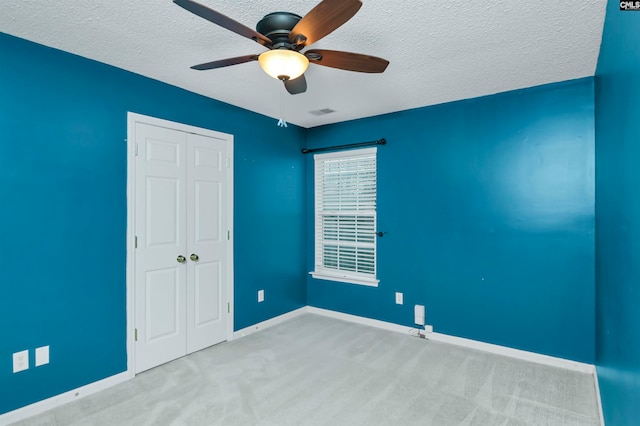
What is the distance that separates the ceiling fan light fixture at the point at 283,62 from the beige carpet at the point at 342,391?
7.24 ft

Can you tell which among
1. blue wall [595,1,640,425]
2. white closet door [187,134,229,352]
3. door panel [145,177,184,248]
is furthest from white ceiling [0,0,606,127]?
door panel [145,177,184,248]

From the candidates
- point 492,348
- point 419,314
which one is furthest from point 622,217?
point 419,314

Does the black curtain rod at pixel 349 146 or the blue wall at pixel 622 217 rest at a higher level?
the black curtain rod at pixel 349 146

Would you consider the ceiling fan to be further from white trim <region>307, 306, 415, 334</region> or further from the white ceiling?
white trim <region>307, 306, 415, 334</region>

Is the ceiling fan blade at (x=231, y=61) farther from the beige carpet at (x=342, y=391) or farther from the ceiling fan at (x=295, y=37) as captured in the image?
the beige carpet at (x=342, y=391)

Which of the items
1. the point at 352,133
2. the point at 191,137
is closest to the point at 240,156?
the point at 191,137

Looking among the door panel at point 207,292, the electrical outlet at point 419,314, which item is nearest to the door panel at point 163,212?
the door panel at point 207,292

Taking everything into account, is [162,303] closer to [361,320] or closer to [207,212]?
[207,212]

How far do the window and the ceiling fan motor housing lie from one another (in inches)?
94.4

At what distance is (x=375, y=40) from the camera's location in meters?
2.28

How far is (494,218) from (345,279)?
192 cm

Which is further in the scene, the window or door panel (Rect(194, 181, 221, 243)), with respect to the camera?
the window

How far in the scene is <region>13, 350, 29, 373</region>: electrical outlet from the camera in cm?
224

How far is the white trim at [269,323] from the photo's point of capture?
377cm
